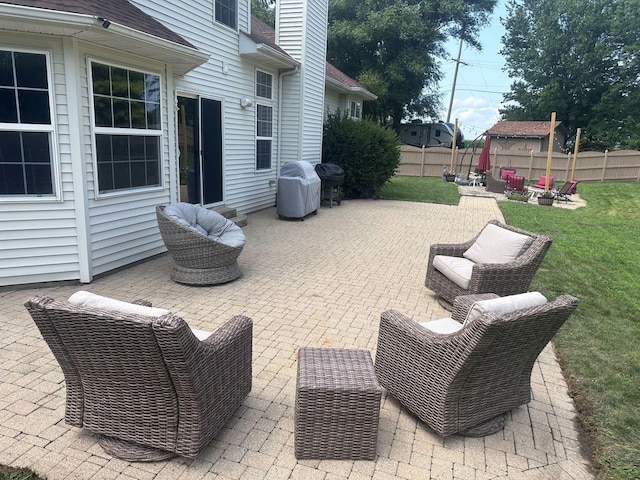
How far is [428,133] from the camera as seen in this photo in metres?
30.1

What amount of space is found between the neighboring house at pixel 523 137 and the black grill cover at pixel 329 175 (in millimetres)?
19574

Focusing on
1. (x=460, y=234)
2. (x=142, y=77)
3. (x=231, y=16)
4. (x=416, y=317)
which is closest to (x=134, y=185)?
(x=142, y=77)

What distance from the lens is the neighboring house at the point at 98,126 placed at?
4.48 meters

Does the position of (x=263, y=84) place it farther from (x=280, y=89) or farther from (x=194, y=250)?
(x=194, y=250)

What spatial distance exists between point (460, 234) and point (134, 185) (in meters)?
6.16

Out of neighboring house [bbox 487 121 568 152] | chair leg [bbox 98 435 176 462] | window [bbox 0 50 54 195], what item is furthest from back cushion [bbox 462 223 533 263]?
neighboring house [bbox 487 121 568 152]

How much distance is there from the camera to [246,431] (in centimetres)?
268

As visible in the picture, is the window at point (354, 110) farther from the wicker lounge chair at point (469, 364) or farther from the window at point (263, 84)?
the wicker lounge chair at point (469, 364)

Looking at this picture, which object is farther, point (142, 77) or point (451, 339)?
point (142, 77)

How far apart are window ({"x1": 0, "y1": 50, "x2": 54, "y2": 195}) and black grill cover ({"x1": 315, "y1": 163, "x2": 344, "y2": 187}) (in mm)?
7398

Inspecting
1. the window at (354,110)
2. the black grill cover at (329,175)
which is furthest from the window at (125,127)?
the window at (354,110)

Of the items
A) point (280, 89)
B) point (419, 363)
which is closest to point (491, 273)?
point (419, 363)

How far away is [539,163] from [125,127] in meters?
21.6

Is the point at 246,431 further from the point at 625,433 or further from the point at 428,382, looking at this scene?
the point at 625,433
